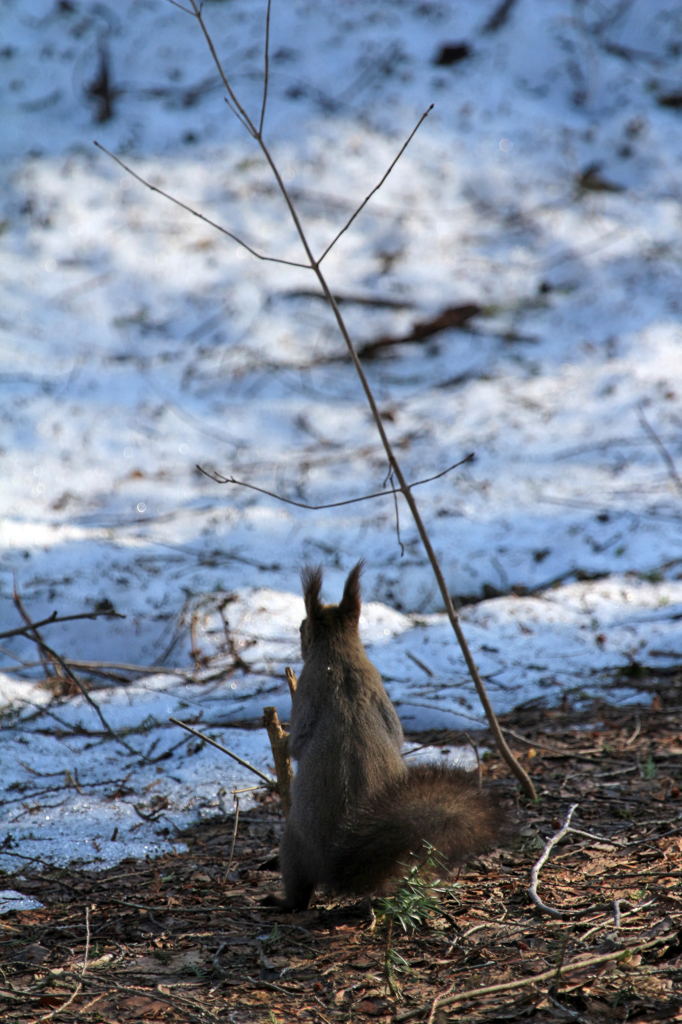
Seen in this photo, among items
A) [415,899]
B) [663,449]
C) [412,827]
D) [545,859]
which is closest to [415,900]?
[415,899]

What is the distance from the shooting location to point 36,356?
688 centimetres

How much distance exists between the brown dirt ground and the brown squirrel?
159 millimetres

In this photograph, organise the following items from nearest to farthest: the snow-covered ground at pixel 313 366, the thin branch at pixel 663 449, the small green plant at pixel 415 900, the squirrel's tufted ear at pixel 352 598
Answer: the small green plant at pixel 415 900 → the squirrel's tufted ear at pixel 352 598 → the snow-covered ground at pixel 313 366 → the thin branch at pixel 663 449

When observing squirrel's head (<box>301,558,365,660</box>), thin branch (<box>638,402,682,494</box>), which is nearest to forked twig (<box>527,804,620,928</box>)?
squirrel's head (<box>301,558,365,660</box>)

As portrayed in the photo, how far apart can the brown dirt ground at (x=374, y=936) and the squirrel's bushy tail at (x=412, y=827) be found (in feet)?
0.47

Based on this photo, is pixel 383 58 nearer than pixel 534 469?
No

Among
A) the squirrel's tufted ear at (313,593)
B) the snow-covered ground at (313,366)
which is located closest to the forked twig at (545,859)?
the squirrel's tufted ear at (313,593)

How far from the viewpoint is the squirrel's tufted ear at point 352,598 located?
246 centimetres

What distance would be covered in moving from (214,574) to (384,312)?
3.63 meters

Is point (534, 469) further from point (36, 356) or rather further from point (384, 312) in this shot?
point (36, 356)

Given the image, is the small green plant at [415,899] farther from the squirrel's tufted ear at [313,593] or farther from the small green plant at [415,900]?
the squirrel's tufted ear at [313,593]

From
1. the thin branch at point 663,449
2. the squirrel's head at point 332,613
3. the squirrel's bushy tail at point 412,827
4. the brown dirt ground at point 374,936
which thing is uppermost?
the thin branch at point 663,449

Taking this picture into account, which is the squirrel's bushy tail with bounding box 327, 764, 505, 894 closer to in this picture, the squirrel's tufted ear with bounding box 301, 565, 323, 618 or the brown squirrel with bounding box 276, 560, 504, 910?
the brown squirrel with bounding box 276, 560, 504, 910

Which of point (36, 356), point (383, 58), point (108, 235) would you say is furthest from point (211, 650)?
point (383, 58)
